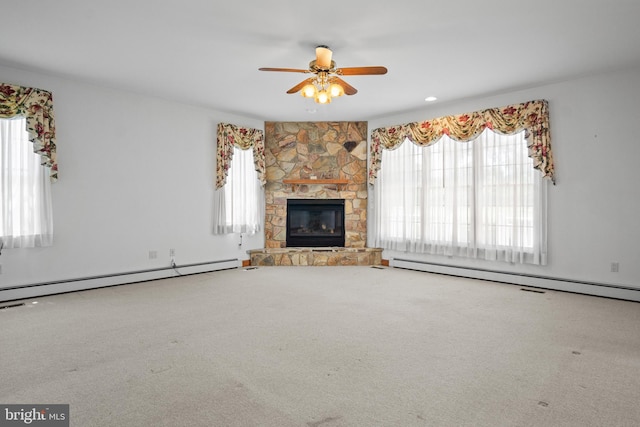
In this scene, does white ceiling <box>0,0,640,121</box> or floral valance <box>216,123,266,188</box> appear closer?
white ceiling <box>0,0,640,121</box>

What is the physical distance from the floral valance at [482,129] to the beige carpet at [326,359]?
6.05ft

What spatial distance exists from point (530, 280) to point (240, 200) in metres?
4.54

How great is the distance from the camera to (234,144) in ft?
20.0

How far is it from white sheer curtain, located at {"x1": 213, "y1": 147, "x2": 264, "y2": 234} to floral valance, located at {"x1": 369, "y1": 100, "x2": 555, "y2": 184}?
82.5 inches

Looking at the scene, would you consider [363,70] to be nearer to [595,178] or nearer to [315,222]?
[595,178]

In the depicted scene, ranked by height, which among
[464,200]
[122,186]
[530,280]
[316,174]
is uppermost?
[316,174]

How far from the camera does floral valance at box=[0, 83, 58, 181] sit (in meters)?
3.93

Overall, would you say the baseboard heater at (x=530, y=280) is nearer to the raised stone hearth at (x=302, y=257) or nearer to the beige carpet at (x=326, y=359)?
the beige carpet at (x=326, y=359)

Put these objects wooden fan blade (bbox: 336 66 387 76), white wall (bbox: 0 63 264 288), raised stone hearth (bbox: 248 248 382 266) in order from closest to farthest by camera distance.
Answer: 1. wooden fan blade (bbox: 336 66 387 76)
2. white wall (bbox: 0 63 264 288)
3. raised stone hearth (bbox: 248 248 382 266)

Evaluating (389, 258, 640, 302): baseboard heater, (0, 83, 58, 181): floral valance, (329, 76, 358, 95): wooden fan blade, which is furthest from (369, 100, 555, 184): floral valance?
(0, 83, 58, 181): floral valance

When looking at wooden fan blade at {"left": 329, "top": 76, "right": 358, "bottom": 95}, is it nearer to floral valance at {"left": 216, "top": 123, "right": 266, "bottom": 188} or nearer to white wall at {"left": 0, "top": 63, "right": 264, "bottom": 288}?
floral valance at {"left": 216, "top": 123, "right": 266, "bottom": 188}

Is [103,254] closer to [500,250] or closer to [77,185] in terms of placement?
[77,185]

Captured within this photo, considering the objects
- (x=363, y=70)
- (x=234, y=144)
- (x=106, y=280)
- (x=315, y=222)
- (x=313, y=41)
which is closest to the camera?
(x=363, y=70)

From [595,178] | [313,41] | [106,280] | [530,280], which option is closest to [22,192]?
[106,280]
